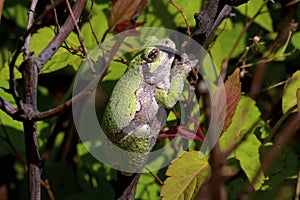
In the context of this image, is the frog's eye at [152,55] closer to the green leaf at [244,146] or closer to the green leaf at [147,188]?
the green leaf at [244,146]

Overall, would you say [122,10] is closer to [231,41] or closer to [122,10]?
[122,10]

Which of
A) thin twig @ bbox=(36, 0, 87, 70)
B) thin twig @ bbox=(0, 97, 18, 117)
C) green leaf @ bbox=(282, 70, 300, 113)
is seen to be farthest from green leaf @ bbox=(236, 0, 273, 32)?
thin twig @ bbox=(0, 97, 18, 117)

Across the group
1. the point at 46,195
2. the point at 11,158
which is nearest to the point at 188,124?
the point at 46,195

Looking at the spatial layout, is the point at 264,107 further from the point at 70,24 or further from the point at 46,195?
the point at 70,24

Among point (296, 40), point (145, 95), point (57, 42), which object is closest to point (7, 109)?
point (57, 42)

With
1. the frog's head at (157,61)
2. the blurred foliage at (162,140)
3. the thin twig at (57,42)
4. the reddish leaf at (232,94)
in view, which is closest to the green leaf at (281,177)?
the blurred foliage at (162,140)

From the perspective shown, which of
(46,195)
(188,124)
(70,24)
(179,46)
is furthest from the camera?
(46,195)

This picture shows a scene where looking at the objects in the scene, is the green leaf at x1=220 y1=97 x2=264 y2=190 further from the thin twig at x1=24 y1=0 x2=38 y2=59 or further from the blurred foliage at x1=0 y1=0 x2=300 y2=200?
the thin twig at x1=24 y1=0 x2=38 y2=59
